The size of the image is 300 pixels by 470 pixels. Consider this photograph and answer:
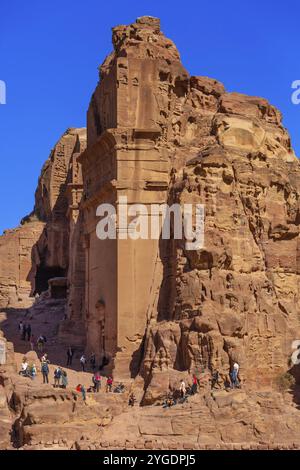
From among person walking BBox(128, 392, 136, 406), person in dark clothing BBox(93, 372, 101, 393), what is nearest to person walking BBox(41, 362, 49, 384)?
person in dark clothing BBox(93, 372, 101, 393)

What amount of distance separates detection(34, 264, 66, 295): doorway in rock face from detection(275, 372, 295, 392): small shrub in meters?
25.0

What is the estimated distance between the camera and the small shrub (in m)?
32.1

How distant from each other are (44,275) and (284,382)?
2633 cm

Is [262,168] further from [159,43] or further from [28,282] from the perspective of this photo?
[28,282]

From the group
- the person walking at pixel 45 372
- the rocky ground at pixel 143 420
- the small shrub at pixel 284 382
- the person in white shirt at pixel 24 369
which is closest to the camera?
the rocky ground at pixel 143 420

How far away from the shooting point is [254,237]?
34250mm

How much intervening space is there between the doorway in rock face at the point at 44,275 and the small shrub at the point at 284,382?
25.0 m

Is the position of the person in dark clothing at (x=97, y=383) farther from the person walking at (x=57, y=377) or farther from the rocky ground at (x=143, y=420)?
the person walking at (x=57, y=377)

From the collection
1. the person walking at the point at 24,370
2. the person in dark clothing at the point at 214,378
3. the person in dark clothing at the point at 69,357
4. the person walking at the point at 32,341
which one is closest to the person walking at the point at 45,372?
the person walking at the point at 24,370

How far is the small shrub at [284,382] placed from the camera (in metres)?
32.1

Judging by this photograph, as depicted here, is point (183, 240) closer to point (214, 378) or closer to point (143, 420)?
point (214, 378)

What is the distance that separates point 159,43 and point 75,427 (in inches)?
658

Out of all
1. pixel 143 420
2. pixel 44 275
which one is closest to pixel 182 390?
pixel 143 420

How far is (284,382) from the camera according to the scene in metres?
32.1
